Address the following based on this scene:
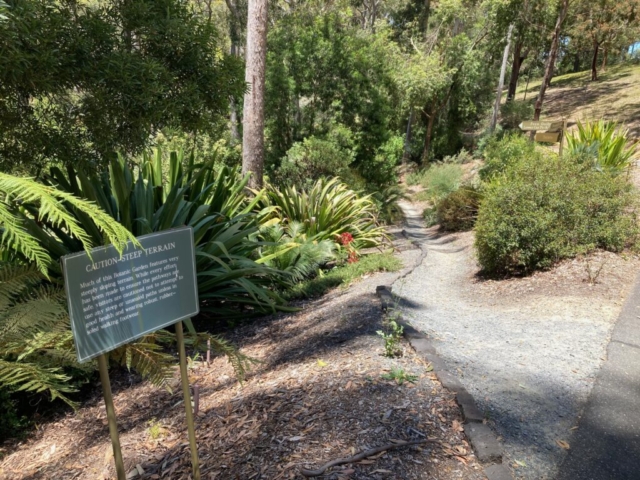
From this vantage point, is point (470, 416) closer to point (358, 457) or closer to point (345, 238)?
point (358, 457)

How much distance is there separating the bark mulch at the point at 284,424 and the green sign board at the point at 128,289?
1081mm

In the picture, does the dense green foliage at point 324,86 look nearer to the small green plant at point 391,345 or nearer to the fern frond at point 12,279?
the small green plant at point 391,345

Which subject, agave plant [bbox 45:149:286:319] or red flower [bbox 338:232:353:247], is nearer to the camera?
agave plant [bbox 45:149:286:319]

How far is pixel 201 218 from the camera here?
5.82m

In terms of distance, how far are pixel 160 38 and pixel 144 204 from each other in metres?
1.80

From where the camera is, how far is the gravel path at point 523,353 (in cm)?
296

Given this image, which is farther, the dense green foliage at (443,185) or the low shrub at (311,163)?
the dense green foliage at (443,185)

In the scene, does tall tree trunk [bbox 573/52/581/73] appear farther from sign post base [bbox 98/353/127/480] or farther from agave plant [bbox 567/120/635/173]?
sign post base [bbox 98/353/127/480]

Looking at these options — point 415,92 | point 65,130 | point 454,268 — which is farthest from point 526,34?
point 65,130

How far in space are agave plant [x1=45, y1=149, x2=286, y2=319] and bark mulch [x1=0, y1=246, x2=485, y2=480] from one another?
1308 mm

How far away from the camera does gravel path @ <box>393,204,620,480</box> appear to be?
296 centimetres

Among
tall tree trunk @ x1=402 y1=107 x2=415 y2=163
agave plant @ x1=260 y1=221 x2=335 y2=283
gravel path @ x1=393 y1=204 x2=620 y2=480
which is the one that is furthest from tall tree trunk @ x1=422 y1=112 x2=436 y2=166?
gravel path @ x1=393 y1=204 x2=620 y2=480

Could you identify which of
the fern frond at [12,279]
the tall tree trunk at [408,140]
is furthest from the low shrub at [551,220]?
the tall tree trunk at [408,140]

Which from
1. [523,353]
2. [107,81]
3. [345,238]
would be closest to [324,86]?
[345,238]
